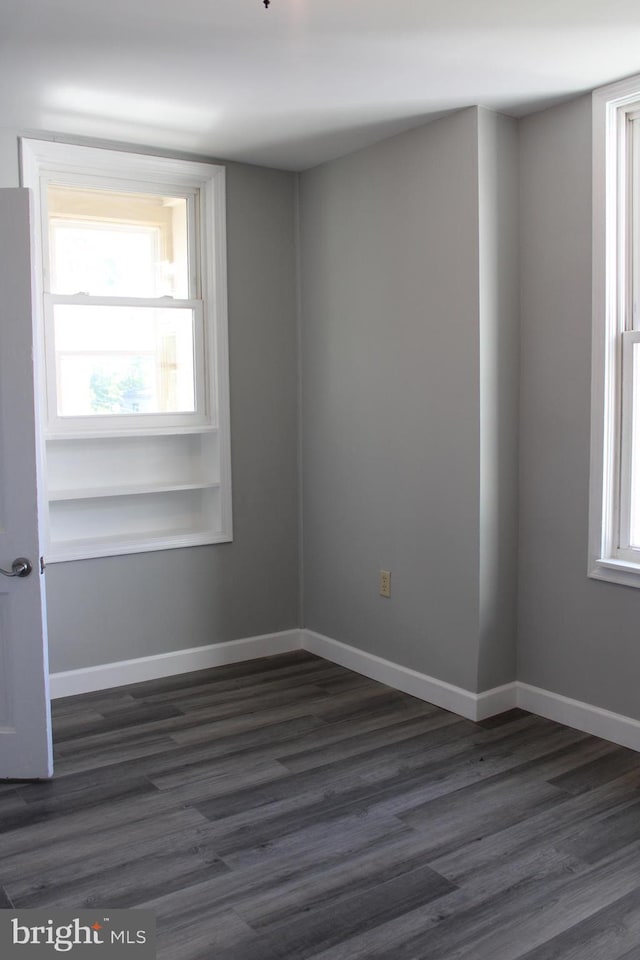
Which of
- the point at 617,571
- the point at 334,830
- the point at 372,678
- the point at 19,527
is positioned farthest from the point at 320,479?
the point at 334,830

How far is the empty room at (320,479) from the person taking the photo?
2443mm

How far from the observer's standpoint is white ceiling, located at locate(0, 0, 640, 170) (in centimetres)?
247

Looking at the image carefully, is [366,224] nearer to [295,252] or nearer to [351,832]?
[295,252]

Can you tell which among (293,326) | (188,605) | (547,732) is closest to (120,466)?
(188,605)

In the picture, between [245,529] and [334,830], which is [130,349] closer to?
[245,529]

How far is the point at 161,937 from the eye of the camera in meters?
2.14

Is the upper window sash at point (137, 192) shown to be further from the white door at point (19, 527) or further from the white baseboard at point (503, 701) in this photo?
the white baseboard at point (503, 701)

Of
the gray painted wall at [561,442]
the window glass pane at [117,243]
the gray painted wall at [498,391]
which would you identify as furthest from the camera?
the window glass pane at [117,243]

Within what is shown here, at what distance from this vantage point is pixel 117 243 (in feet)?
13.2

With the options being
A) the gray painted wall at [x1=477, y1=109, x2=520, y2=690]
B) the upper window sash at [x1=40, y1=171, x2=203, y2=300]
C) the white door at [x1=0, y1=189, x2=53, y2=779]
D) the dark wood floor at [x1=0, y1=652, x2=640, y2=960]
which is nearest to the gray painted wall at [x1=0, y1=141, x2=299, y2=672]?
the upper window sash at [x1=40, y1=171, x2=203, y2=300]

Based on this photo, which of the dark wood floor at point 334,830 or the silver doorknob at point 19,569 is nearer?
the dark wood floor at point 334,830

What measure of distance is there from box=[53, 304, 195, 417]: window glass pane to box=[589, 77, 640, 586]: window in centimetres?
196
